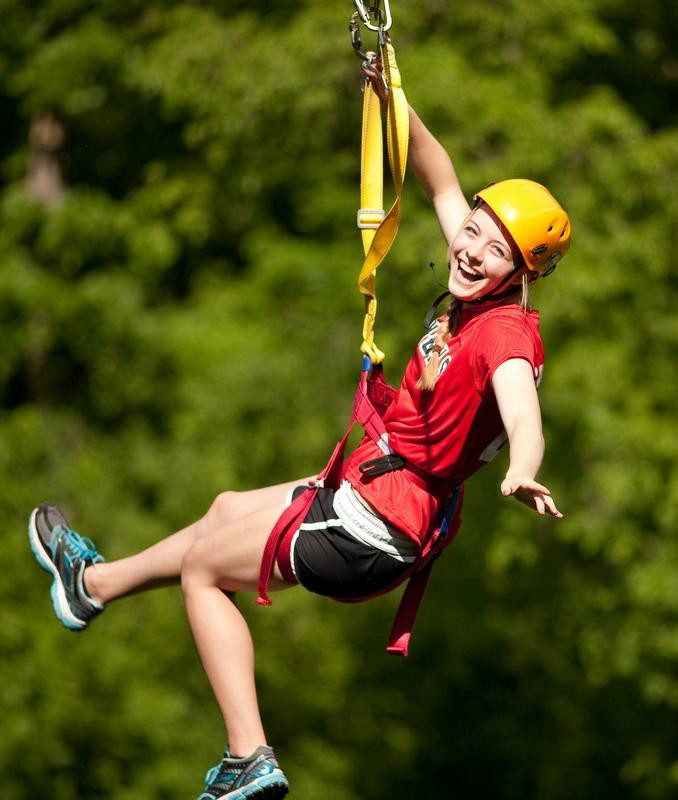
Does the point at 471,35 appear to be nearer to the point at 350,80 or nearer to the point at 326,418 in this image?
the point at 350,80

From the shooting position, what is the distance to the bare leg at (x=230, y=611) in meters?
3.79

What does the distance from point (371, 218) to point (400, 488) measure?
730mm

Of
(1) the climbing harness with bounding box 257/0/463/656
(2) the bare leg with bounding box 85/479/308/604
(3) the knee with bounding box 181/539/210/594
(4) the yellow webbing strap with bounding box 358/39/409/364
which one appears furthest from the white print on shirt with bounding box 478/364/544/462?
(3) the knee with bounding box 181/539/210/594

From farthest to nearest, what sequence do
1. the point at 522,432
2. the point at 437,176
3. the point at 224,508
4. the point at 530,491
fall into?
the point at 437,176 < the point at 224,508 < the point at 522,432 < the point at 530,491

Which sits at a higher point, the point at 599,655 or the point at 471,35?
the point at 471,35

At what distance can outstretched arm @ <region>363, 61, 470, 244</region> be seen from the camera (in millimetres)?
4035

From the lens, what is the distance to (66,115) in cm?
1188

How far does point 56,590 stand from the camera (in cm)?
423

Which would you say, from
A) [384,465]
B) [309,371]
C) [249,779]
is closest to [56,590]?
[249,779]

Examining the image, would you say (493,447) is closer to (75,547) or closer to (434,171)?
(434,171)

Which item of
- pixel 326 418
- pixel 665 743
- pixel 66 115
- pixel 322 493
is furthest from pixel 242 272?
pixel 322 493

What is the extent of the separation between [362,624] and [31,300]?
3358 millimetres

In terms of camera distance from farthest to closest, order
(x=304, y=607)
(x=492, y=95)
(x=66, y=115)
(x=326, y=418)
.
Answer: (x=66, y=115) < (x=304, y=607) < (x=326, y=418) < (x=492, y=95)

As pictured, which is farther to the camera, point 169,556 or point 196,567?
point 169,556
